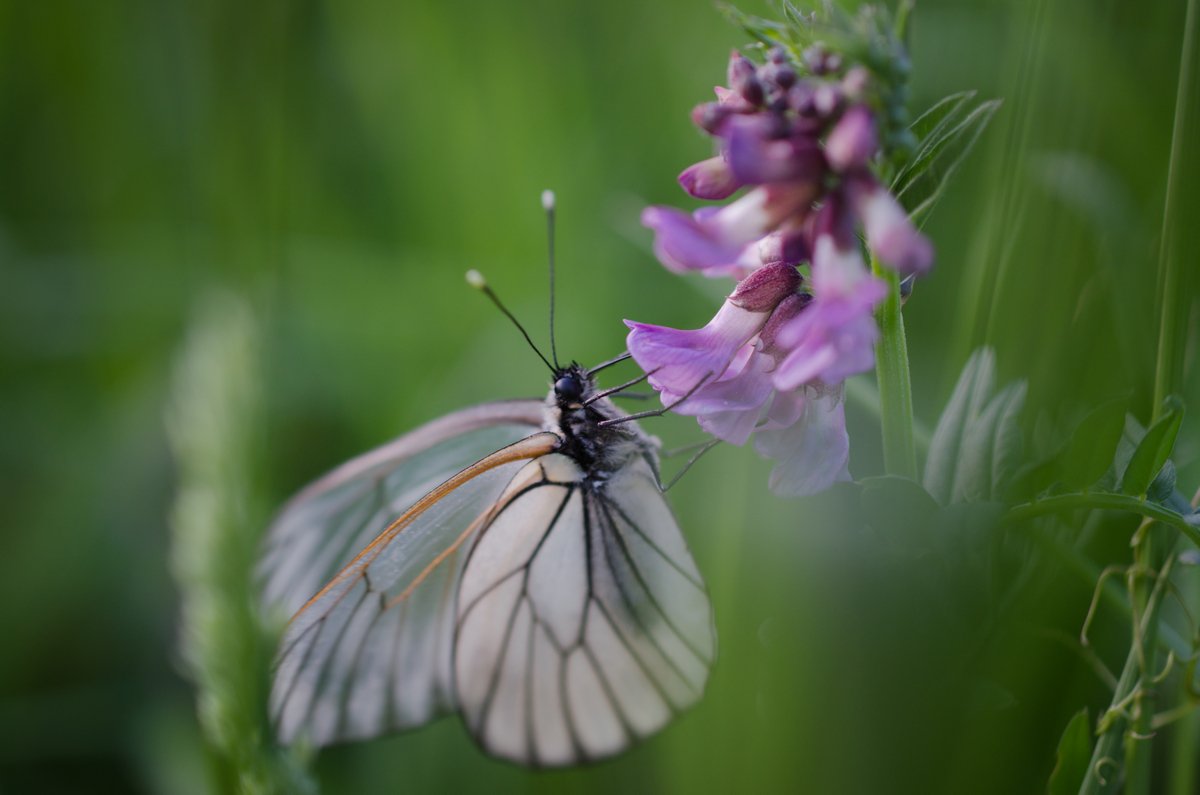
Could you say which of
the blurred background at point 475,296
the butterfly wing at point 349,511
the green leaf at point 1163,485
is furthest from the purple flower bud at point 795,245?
the butterfly wing at point 349,511

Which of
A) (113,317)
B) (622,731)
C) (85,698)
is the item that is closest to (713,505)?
(622,731)

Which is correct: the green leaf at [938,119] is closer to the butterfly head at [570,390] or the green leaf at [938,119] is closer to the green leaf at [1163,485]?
the green leaf at [1163,485]

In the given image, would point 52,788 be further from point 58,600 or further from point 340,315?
point 340,315

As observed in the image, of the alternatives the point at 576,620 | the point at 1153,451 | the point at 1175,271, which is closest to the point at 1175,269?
the point at 1175,271

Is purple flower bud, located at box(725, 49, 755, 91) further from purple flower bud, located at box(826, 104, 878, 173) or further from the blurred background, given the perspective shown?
the blurred background

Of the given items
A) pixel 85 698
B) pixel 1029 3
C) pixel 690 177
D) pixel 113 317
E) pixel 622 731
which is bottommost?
pixel 622 731
